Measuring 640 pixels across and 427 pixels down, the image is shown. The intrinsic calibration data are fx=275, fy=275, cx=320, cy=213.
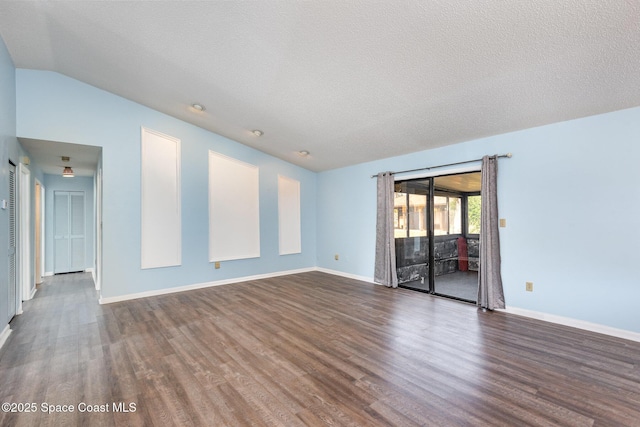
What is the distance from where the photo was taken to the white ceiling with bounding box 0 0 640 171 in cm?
214

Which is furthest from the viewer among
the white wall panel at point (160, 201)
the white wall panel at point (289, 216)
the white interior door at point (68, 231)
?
the white interior door at point (68, 231)

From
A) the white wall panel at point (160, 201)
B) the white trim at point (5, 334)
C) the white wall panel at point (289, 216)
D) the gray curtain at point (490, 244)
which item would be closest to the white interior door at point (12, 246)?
the white trim at point (5, 334)

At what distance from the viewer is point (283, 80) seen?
324cm

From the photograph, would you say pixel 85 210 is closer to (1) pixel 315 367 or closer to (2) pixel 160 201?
(2) pixel 160 201

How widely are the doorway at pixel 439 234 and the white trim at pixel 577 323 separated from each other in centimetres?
60

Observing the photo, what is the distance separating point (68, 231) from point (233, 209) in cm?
455

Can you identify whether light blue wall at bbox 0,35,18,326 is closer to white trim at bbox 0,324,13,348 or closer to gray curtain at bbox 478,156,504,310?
white trim at bbox 0,324,13,348

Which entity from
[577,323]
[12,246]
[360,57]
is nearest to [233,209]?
[12,246]

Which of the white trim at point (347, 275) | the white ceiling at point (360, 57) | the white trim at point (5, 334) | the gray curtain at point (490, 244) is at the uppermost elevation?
the white ceiling at point (360, 57)

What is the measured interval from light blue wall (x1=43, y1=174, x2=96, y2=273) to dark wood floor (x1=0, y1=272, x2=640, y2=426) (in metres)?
3.46

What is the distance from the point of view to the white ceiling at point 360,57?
7.01ft

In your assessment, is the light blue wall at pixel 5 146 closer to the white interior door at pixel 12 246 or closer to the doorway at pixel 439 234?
the white interior door at pixel 12 246

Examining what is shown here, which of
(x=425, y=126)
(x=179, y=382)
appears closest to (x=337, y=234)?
(x=425, y=126)

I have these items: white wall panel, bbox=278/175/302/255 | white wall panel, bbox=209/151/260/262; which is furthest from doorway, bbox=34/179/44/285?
white wall panel, bbox=278/175/302/255
